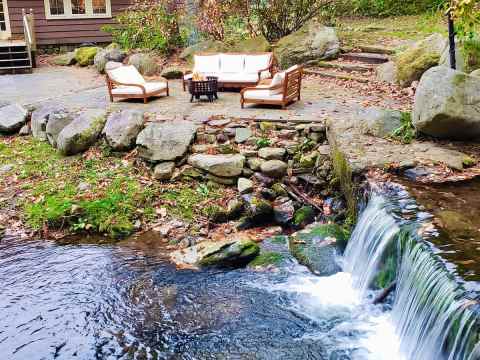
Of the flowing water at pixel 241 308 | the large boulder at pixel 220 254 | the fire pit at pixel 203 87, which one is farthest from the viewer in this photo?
the fire pit at pixel 203 87

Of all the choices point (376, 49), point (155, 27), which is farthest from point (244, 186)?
point (155, 27)

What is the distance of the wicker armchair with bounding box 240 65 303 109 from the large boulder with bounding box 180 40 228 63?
4.23m

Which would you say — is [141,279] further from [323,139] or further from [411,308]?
[323,139]

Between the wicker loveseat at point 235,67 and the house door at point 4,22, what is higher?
the house door at point 4,22

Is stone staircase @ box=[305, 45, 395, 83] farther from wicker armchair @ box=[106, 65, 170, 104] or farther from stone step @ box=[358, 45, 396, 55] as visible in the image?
wicker armchair @ box=[106, 65, 170, 104]

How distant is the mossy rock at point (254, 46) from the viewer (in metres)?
14.0

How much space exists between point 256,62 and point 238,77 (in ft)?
1.99

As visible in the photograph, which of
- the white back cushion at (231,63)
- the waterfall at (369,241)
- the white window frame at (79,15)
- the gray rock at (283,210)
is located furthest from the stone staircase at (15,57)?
the waterfall at (369,241)

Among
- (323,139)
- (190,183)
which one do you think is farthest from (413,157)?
(190,183)

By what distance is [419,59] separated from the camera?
10.8 meters

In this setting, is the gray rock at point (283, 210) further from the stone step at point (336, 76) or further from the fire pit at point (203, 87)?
the stone step at point (336, 76)

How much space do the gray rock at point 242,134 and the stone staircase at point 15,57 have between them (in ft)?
34.3

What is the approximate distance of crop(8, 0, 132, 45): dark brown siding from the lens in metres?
18.8

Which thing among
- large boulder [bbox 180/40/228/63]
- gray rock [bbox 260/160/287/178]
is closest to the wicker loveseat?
large boulder [bbox 180/40/228/63]
